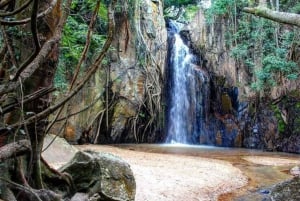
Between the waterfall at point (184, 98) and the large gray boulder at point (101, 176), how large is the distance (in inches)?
623

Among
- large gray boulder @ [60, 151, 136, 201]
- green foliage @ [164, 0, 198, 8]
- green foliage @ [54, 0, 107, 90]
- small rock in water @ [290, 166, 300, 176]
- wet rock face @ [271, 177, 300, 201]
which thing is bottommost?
small rock in water @ [290, 166, 300, 176]

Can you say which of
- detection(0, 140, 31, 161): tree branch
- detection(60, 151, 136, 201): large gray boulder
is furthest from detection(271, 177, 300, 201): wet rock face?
detection(0, 140, 31, 161): tree branch

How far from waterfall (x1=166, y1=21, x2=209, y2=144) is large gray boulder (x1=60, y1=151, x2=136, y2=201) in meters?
15.8

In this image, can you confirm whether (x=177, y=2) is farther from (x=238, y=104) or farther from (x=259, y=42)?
(x=238, y=104)

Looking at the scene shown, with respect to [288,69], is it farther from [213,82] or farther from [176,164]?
[176,164]

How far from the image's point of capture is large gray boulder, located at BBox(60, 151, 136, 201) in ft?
17.1

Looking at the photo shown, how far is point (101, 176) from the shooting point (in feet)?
17.5

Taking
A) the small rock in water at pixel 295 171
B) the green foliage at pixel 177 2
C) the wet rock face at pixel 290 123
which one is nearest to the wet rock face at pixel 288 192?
the small rock in water at pixel 295 171

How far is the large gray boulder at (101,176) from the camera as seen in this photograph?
5203 mm

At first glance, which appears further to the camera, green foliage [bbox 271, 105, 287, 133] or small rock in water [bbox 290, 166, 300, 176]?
green foliage [bbox 271, 105, 287, 133]

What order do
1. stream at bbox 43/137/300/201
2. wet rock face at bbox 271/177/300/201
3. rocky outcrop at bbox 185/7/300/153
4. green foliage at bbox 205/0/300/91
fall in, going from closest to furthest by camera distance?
wet rock face at bbox 271/177/300/201 → stream at bbox 43/137/300/201 → green foliage at bbox 205/0/300/91 → rocky outcrop at bbox 185/7/300/153

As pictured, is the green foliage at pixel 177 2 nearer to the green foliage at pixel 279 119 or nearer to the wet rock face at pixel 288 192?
the green foliage at pixel 279 119

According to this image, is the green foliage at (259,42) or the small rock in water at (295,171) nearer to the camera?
the small rock in water at (295,171)

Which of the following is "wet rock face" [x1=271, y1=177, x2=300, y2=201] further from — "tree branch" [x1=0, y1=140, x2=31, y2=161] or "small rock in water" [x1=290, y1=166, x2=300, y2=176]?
"small rock in water" [x1=290, y1=166, x2=300, y2=176]
